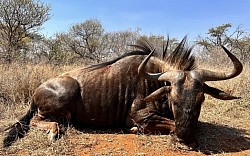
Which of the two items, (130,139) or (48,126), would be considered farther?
(48,126)

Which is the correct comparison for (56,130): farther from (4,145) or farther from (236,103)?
(236,103)

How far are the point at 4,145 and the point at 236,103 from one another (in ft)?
17.3

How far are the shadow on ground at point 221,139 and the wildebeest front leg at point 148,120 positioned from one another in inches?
20.4

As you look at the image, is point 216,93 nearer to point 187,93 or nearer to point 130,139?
point 187,93

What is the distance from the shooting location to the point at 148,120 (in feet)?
16.2

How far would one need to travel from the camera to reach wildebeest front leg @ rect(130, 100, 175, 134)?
15.7ft

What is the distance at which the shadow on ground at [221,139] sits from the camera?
4.32 m

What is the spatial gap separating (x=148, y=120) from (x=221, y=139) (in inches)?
45.2

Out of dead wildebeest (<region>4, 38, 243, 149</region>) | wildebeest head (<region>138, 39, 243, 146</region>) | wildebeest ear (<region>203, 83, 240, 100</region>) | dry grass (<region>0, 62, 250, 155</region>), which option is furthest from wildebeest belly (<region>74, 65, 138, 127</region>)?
wildebeest ear (<region>203, 83, 240, 100</region>)

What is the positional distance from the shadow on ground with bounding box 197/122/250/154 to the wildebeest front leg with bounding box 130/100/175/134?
518mm

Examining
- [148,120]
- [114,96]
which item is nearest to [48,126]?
[114,96]

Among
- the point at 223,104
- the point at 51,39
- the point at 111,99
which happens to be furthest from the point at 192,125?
the point at 51,39

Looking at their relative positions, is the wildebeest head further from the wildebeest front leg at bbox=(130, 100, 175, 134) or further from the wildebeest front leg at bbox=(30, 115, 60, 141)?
the wildebeest front leg at bbox=(30, 115, 60, 141)

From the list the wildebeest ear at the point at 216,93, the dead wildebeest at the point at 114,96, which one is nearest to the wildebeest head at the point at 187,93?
the wildebeest ear at the point at 216,93
